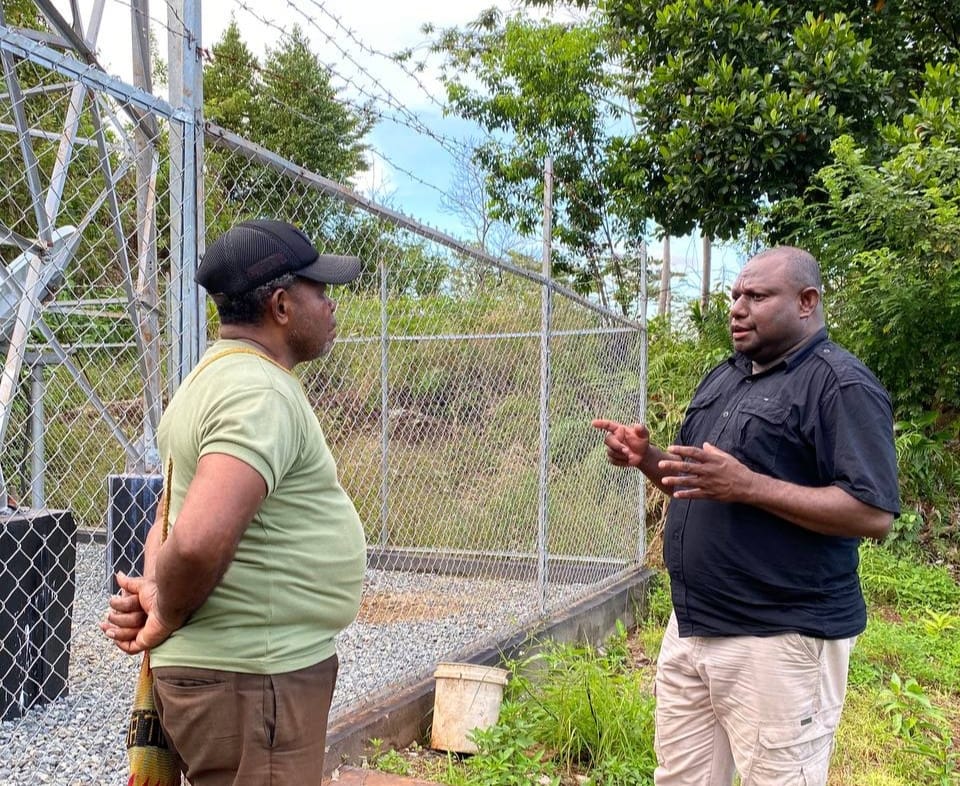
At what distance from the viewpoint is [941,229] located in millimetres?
6922

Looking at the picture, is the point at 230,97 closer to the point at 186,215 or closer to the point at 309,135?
the point at 309,135

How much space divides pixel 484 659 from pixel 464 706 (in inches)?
21.7

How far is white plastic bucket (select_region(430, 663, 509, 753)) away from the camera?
12.3ft

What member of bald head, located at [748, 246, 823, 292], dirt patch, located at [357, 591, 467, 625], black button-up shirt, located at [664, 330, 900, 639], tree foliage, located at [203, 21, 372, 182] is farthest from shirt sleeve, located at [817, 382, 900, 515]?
tree foliage, located at [203, 21, 372, 182]

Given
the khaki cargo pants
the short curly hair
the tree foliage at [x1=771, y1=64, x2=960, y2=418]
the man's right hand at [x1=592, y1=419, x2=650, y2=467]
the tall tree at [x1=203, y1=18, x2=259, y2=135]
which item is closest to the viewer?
the short curly hair

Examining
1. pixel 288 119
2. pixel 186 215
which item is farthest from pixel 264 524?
pixel 288 119

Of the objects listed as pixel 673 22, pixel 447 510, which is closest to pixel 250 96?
pixel 673 22

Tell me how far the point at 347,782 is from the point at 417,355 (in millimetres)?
4954

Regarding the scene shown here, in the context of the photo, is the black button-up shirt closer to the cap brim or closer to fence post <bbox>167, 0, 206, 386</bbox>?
the cap brim

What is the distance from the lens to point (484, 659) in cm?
430

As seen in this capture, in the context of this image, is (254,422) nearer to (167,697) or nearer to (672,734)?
(167,697)

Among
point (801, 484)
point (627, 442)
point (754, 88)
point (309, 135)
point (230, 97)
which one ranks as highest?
point (230, 97)

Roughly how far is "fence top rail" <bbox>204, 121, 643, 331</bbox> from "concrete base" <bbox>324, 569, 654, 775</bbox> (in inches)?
81.3

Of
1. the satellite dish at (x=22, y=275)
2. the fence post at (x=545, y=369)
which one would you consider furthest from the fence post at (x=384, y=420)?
the satellite dish at (x=22, y=275)
